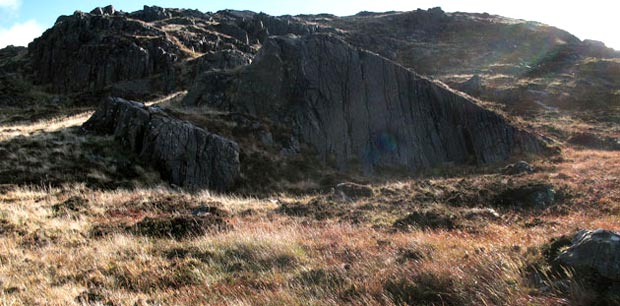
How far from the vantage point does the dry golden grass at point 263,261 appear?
5.90 metres

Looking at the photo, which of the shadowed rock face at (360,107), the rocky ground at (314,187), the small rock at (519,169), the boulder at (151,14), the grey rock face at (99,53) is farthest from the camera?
the boulder at (151,14)

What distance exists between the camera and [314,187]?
27.5 metres

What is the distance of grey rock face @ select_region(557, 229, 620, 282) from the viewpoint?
4.93 m

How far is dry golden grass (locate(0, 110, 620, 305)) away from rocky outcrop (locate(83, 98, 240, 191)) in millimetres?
7893

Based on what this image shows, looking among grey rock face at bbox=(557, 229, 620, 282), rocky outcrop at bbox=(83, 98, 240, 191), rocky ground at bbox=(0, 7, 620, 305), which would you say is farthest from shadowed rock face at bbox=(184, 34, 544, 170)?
grey rock face at bbox=(557, 229, 620, 282)

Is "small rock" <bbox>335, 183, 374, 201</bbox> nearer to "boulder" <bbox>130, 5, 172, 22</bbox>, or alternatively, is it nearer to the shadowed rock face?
the shadowed rock face

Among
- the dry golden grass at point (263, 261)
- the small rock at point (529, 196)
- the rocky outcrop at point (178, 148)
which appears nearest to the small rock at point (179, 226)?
the dry golden grass at point (263, 261)

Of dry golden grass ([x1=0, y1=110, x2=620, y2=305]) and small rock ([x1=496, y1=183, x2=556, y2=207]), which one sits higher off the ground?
dry golden grass ([x1=0, y1=110, x2=620, y2=305])

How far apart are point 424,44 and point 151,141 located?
82.3 meters

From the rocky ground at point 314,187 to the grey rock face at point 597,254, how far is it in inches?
1.0

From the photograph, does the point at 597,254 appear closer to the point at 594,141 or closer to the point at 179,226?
the point at 179,226

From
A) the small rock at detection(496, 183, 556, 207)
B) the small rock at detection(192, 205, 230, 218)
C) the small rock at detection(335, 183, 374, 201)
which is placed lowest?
the small rock at detection(335, 183, 374, 201)

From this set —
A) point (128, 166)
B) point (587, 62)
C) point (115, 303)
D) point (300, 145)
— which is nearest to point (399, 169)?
point (300, 145)

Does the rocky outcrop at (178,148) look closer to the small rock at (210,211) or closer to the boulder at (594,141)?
the small rock at (210,211)
